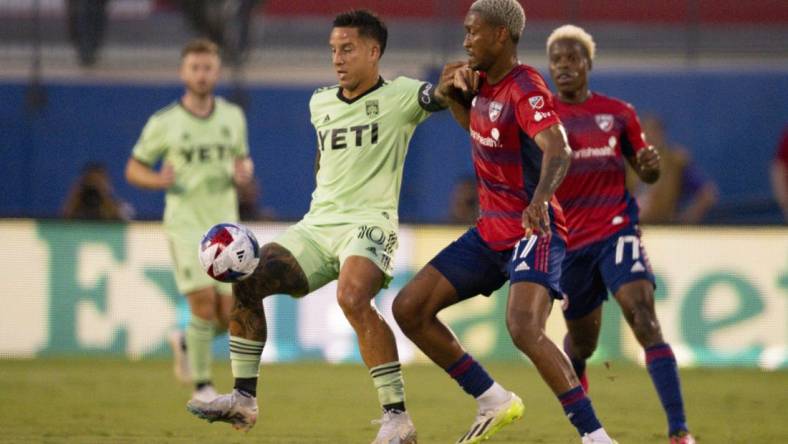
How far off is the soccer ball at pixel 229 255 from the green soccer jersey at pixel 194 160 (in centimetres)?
348

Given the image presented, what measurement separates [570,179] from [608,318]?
204 inches

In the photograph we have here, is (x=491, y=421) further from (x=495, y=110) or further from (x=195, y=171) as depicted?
(x=195, y=171)

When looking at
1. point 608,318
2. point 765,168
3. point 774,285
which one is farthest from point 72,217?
point 765,168

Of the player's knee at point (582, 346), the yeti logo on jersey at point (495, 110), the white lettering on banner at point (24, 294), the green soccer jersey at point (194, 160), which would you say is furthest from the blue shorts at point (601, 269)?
the white lettering on banner at point (24, 294)

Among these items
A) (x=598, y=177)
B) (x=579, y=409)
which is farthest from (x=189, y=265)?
(x=579, y=409)

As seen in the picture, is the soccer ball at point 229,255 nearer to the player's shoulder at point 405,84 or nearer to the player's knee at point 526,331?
the player's shoulder at point 405,84

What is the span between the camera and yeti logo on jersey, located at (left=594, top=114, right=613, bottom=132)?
8.53m

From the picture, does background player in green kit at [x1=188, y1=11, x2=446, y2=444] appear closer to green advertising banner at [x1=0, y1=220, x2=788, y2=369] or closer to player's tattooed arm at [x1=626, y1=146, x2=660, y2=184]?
player's tattooed arm at [x1=626, y1=146, x2=660, y2=184]

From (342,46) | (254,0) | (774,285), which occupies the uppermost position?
(254,0)

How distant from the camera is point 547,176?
6.82 m

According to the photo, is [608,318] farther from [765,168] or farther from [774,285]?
[765,168]

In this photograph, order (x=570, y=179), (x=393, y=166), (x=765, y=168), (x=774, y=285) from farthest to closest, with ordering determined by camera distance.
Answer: (x=765, y=168) < (x=774, y=285) < (x=570, y=179) < (x=393, y=166)

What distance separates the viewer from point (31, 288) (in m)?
13.5

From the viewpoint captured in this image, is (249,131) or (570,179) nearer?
(570,179)
